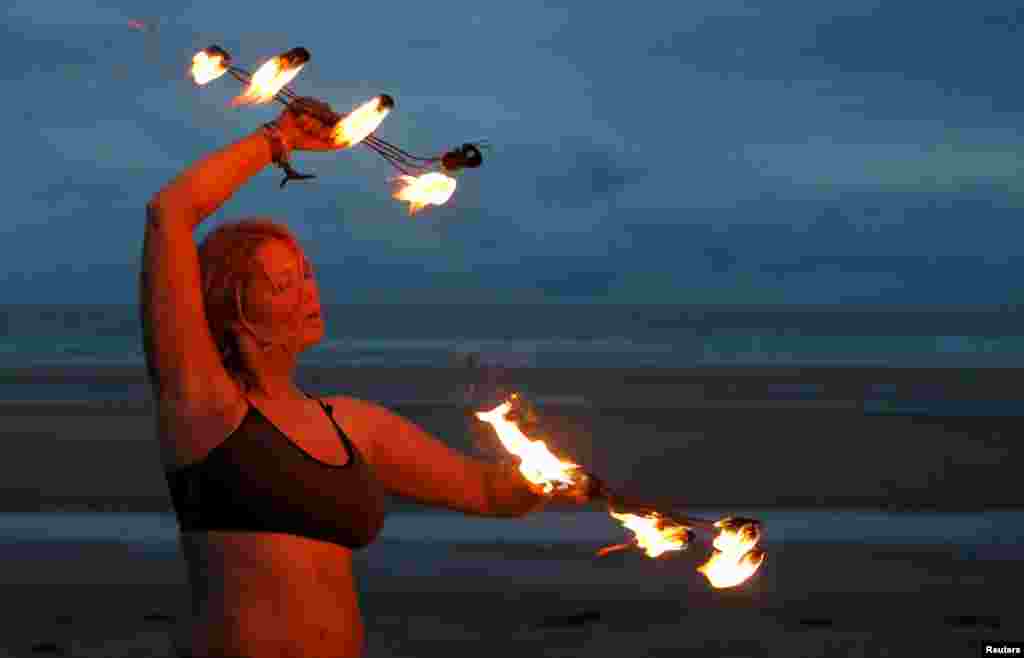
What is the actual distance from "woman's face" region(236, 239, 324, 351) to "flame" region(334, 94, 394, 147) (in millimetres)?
330

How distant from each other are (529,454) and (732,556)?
0.58 meters

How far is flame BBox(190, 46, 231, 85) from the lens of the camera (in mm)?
3156

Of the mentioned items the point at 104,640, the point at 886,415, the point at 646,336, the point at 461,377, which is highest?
the point at 646,336

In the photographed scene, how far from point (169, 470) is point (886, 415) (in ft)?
74.6

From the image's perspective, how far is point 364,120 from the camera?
308 cm

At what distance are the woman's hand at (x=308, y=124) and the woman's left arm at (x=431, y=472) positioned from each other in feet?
2.03

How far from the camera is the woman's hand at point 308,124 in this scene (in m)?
3.17

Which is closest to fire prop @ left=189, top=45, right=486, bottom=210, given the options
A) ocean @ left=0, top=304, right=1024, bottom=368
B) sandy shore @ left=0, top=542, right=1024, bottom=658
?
sandy shore @ left=0, top=542, right=1024, bottom=658

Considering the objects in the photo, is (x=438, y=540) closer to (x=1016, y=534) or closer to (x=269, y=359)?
(x=1016, y=534)

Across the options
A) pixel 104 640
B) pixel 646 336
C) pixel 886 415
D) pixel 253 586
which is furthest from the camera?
pixel 646 336

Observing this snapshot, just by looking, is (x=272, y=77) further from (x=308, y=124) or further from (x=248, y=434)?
(x=248, y=434)

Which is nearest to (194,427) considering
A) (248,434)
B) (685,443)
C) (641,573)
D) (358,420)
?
(248,434)

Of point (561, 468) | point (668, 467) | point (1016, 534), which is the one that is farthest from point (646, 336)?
point (561, 468)

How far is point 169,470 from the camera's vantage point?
3.22 meters
